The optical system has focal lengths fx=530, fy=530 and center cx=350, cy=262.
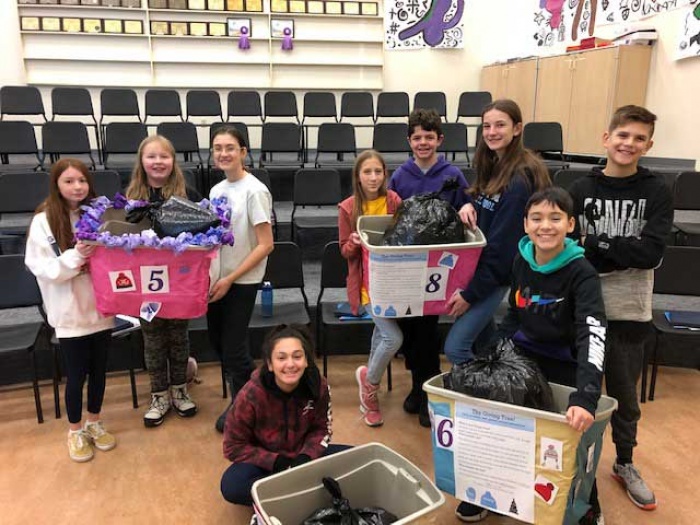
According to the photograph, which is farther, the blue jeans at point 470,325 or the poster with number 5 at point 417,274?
the blue jeans at point 470,325

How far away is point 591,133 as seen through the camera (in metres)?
5.72

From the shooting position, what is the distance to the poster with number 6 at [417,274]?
5.94ft

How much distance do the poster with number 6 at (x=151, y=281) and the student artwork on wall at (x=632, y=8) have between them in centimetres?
507

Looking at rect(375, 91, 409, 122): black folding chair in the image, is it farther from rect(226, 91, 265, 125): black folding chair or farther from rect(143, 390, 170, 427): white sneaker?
rect(143, 390, 170, 427): white sneaker

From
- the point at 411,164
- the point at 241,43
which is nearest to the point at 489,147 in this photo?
the point at 411,164

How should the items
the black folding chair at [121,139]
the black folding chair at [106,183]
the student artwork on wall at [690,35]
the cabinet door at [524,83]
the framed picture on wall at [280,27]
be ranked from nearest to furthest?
the black folding chair at [106,183] → the student artwork on wall at [690,35] → the black folding chair at [121,139] → the cabinet door at [524,83] → the framed picture on wall at [280,27]

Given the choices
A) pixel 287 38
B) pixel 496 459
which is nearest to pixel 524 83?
pixel 287 38

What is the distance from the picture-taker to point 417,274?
6.08 ft

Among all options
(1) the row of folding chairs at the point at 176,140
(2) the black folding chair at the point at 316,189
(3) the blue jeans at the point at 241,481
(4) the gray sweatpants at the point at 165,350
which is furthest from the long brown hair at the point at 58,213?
(1) the row of folding chairs at the point at 176,140

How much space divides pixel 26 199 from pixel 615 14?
595 centimetres

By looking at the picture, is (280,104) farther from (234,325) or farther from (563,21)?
(234,325)

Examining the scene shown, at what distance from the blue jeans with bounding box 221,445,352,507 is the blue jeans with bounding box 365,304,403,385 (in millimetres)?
734

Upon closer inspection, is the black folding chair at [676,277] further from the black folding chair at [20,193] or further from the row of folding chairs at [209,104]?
the row of folding chairs at [209,104]

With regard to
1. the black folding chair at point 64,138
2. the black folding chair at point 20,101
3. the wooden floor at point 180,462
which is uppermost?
the black folding chair at point 20,101
